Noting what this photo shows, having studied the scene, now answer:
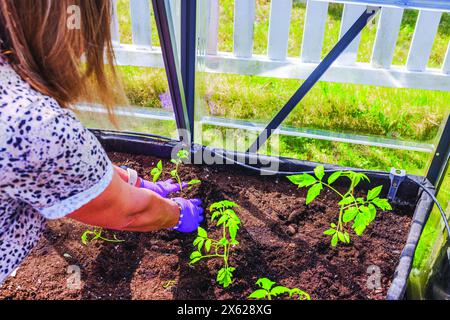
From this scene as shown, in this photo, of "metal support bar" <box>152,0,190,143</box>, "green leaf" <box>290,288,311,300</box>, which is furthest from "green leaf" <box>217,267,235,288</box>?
"metal support bar" <box>152,0,190,143</box>

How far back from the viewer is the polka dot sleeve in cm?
92

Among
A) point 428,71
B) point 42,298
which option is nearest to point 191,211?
point 42,298

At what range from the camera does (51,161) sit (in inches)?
37.5

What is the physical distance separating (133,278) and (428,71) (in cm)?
175

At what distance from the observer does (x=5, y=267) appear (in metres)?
1.24

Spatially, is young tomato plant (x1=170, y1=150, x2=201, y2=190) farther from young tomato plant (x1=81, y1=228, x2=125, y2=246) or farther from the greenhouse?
young tomato plant (x1=81, y1=228, x2=125, y2=246)

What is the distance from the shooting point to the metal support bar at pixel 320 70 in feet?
5.29

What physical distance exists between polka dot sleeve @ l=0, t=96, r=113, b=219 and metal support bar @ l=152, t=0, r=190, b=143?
651 mm

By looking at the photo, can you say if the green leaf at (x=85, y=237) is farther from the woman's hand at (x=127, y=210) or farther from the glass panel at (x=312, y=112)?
the glass panel at (x=312, y=112)

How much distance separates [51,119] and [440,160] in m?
1.52

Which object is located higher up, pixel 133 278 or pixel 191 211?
pixel 191 211

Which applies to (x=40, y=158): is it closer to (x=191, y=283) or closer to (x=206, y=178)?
(x=191, y=283)

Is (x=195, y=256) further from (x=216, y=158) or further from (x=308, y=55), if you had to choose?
(x=308, y=55)

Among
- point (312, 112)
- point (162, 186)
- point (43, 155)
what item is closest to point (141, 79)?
point (162, 186)
